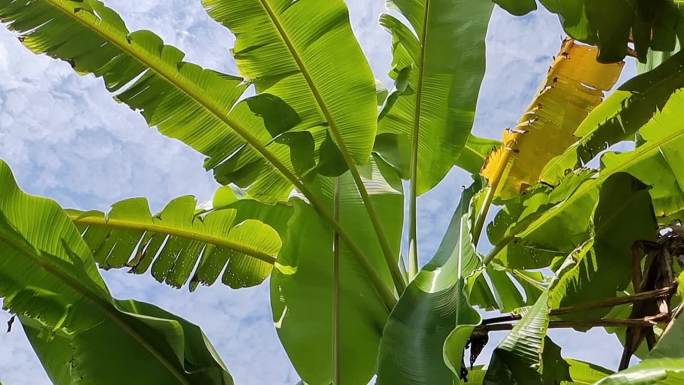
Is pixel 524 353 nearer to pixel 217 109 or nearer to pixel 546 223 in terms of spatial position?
pixel 546 223

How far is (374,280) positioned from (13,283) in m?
0.87

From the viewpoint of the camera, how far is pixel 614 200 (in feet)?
5.30

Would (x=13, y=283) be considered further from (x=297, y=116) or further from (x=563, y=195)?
(x=563, y=195)

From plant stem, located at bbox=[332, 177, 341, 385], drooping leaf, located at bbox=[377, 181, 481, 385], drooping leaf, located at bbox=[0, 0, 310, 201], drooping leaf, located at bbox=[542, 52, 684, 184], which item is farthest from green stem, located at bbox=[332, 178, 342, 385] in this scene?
drooping leaf, located at bbox=[542, 52, 684, 184]

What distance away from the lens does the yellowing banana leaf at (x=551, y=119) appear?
6.59ft

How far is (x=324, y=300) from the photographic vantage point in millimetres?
1984

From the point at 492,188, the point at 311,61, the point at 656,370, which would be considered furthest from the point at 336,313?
the point at 656,370

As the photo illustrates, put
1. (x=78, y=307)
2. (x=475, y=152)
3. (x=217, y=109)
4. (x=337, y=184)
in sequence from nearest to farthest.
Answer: (x=78, y=307)
(x=217, y=109)
(x=337, y=184)
(x=475, y=152)

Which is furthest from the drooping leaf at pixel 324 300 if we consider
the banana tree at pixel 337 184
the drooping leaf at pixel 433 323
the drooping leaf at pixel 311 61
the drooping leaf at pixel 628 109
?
the drooping leaf at pixel 628 109

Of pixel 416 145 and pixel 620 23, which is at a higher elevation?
pixel 620 23

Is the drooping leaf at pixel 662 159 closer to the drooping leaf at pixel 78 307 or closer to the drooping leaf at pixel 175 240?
the drooping leaf at pixel 175 240

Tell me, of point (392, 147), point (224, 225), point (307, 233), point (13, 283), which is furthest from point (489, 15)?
point (13, 283)

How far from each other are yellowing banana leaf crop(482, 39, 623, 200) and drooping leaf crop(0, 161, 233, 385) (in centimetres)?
96

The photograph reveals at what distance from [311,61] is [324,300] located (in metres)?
0.66
